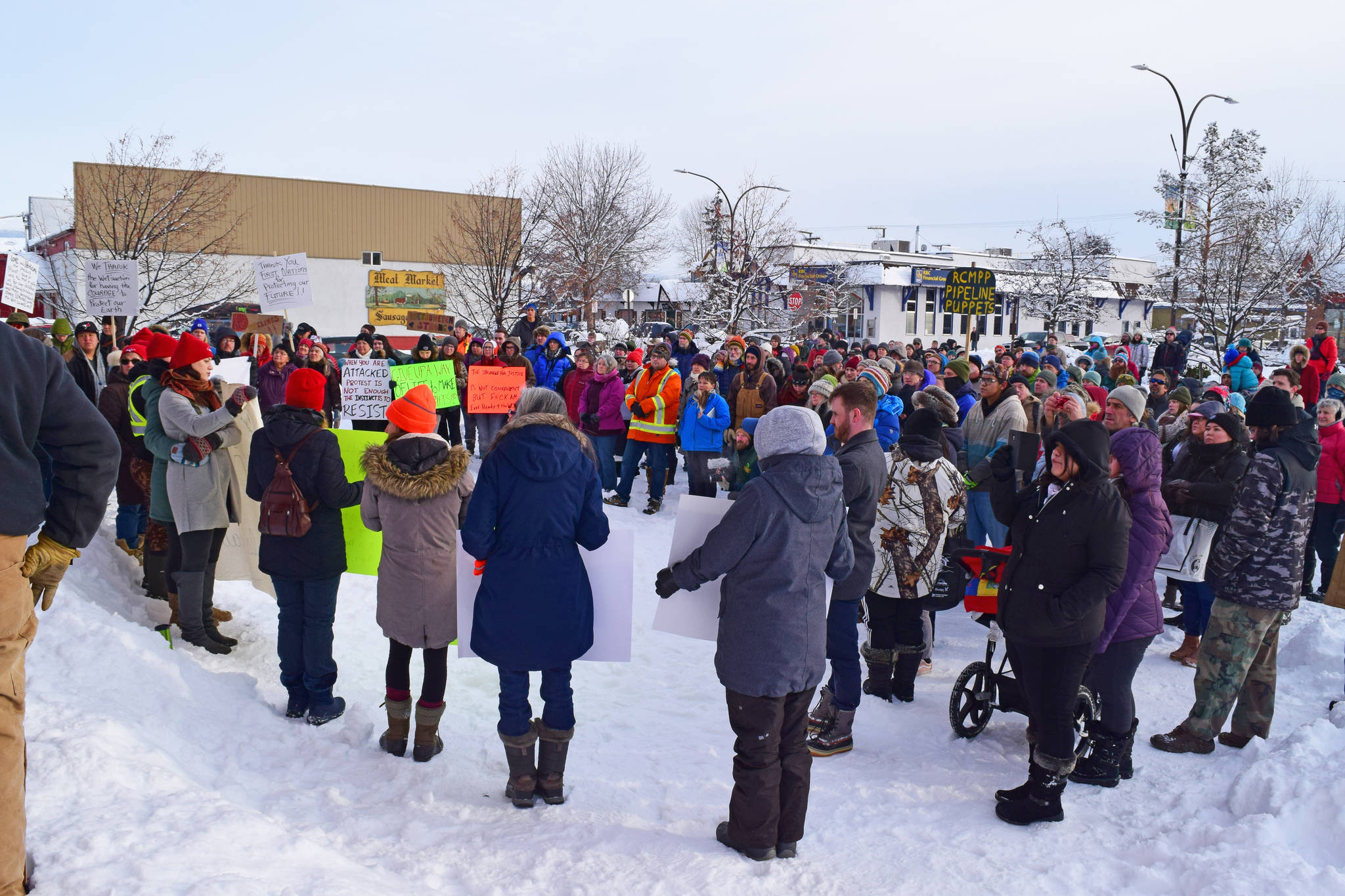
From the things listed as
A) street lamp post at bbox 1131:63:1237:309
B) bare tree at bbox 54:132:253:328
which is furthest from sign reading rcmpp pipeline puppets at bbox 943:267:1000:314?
bare tree at bbox 54:132:253:328

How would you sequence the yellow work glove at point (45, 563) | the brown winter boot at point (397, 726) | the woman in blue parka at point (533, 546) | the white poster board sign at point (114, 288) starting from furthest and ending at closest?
the white poster board sign at point (114, 288)
the brown winter boot at point (397, 726)
the woman in blue parka at point (533, 546)
the yellow work glove at point (45, 563)

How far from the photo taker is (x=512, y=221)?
23.7 metres

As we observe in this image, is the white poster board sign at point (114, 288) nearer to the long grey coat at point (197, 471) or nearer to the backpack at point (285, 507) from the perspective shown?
the long grey coat at point (197, 471)

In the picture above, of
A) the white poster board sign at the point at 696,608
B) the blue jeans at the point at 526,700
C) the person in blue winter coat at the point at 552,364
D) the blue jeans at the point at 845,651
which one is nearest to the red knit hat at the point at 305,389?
the blue jeans at the point at 526,700

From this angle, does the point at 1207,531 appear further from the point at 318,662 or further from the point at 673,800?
the point at 318,662

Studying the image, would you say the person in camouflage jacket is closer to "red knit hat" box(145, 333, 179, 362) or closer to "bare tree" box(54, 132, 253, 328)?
"red knit hat" box(145, 333, 179, 362)

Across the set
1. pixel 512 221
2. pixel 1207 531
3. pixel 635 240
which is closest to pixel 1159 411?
pixel 1207 531

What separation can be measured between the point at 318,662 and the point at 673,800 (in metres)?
2.20

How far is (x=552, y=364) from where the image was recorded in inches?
526

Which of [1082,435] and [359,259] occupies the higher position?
[359,259]

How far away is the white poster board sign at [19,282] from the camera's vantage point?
8.70 meters

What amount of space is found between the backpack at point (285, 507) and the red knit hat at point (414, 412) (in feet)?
2.47

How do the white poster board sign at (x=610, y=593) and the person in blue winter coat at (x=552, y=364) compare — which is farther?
the person in blue winter coat at (x=552, y=364)

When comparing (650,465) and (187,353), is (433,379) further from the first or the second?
(187,353)
